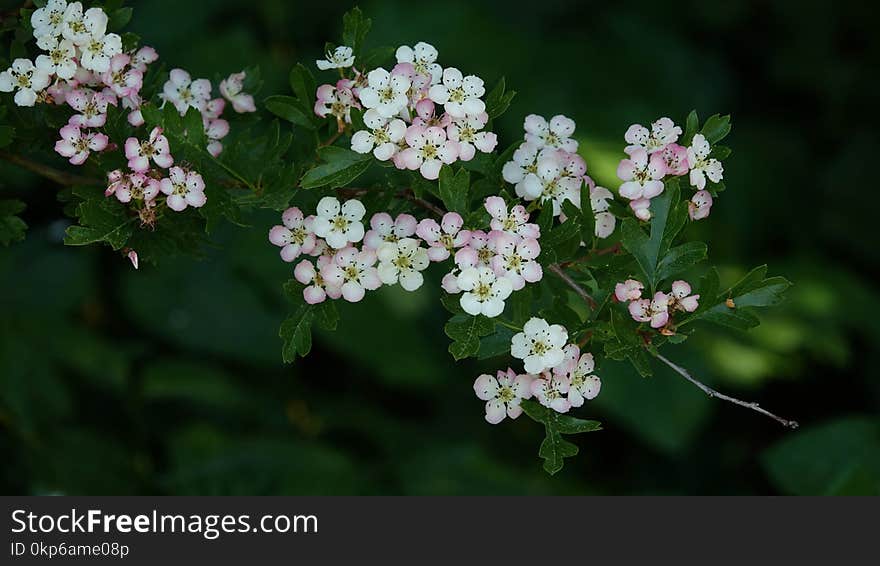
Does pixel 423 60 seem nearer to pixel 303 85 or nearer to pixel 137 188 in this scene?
pixel 303 85

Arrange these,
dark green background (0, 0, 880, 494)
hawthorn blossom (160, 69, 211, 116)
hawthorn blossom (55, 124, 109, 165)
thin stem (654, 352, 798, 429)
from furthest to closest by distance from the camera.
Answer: dark green background (0, 0, 880, 494)
hawthorn blossom (160, 69, 211, 116)
hawthorn blossom (55, 124, 109, 165)
thin stem (654, 352, 798, 429)

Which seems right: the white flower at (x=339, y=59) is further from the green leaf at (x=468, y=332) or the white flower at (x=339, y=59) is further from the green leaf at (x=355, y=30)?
the green leaf at (x=468, y=332)

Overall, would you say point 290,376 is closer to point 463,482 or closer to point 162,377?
point 162,377

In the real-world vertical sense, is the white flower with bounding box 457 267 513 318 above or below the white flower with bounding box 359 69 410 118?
below

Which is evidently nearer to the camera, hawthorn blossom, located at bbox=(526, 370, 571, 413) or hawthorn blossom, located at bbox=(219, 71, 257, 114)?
hawthorn blossom, located at bbox=(526, 370, 571, 413)

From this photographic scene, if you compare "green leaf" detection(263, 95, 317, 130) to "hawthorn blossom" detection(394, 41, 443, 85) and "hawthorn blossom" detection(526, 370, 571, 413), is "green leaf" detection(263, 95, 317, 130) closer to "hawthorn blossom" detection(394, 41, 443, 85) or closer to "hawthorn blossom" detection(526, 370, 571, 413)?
"hawthorn blossom" detection(394, 41, 443, 85)

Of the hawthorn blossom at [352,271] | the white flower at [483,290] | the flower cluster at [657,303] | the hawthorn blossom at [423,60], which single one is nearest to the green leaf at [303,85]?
the hawthorn blossom at [423,60]

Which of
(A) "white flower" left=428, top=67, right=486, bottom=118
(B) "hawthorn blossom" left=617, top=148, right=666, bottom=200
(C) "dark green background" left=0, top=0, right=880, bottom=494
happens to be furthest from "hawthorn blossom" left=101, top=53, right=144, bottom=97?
(C) "dark green background" left=0, top=0, right=880, bottom=494

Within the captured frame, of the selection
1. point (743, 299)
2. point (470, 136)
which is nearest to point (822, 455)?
point (743, 299)
